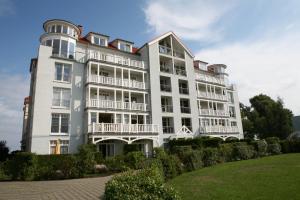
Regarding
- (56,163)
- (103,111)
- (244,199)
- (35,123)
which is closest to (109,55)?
(103,111)

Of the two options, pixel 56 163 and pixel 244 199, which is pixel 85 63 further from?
pixel 244 199

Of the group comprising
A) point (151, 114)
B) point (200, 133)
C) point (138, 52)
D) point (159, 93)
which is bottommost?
point (200, 133)

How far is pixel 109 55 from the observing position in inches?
1193

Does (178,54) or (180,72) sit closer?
(180,72)

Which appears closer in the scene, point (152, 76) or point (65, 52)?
point (65, 52)

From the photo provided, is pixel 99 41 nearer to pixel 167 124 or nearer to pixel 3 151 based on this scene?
pixel 167 124

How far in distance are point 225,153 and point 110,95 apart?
16673 millimetres

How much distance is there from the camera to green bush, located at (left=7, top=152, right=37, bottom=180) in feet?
51.9

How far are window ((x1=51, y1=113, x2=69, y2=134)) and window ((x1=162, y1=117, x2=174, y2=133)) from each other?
46.1 ft

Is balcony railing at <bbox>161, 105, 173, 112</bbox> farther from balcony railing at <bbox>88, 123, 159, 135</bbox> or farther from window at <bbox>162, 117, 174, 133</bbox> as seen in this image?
balcony railing at <bbox>88, 123, 159, 135</bbox>

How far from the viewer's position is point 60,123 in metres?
25.9

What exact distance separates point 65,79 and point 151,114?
40.1 ft

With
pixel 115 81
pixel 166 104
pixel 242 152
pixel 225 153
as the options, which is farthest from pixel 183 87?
pixel 225 153

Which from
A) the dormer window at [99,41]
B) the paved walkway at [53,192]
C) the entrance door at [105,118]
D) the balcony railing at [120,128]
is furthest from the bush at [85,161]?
the dormer window at [99,41]
